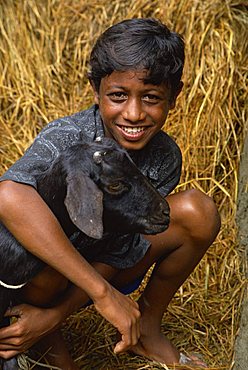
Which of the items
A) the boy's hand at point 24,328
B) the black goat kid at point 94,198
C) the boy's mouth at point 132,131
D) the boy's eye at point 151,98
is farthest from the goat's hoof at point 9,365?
the boy's eye at point 151,98

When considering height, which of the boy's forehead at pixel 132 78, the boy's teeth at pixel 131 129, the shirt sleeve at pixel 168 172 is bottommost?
the shirt sleeve at pixel 168 172

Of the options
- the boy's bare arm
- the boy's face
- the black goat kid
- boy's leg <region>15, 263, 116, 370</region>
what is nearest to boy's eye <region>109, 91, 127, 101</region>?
the boy's face

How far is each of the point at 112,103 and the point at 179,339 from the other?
1139mm

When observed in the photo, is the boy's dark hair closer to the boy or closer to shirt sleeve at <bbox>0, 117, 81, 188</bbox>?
the boy

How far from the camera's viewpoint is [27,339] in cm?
301

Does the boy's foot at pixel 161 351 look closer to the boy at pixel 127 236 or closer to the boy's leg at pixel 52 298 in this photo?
the boy at pixel 127 236

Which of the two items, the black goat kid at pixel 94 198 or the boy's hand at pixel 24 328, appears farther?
the boy's hand at pixel 24 328

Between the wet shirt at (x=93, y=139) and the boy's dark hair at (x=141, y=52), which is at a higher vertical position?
the boy's dark hair at (x=141, y=52)

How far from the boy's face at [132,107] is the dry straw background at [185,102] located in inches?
36.2

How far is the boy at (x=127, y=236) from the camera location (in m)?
2.72

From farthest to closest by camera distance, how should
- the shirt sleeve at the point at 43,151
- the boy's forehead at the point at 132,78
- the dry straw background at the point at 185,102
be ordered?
the dry straw background at the point at 185,102 → the boy's forehead at the point at 132,78 → the shirt sleeve at the point at 43,151

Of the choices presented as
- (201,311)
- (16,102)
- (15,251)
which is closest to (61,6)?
(16,102)

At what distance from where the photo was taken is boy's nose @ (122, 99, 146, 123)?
2975mm

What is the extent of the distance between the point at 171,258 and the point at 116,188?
0.73 metres
